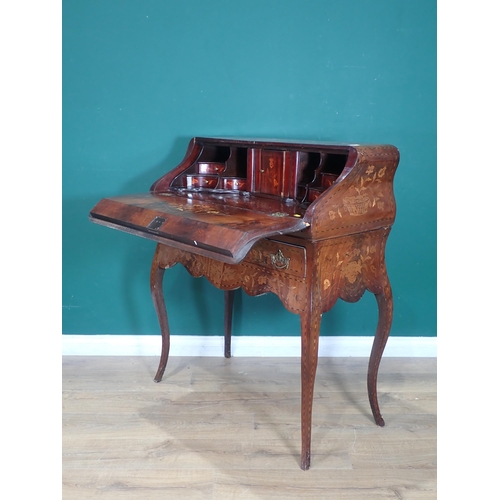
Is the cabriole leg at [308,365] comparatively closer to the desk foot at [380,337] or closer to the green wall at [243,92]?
the desk foot at [380,337]

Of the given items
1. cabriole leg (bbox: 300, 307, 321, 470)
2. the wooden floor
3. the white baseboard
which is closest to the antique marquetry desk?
cabriole leg (bbox: 300, 307, 321, 470)

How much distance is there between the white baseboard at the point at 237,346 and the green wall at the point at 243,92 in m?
0.18

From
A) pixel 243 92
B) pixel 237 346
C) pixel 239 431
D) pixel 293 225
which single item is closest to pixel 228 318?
pixel 237 346

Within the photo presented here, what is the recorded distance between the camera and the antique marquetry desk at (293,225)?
6.68 feet

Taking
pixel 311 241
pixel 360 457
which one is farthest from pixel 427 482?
pixel 311 241

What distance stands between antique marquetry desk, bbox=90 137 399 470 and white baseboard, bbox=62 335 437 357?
624mm

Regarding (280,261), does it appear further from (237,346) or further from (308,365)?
(237,346)

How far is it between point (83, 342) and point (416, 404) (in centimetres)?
173

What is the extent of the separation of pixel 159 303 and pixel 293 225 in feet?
3.57

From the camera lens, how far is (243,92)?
297 centimetres

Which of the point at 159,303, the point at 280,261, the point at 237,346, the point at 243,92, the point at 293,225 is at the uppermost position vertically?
the point at 243,92

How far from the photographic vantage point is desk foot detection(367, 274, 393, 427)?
2.46 m

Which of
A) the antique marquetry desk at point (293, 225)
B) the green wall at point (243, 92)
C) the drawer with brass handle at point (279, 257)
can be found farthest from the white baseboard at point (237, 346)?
the drawer with brass handle at point (279, 257)

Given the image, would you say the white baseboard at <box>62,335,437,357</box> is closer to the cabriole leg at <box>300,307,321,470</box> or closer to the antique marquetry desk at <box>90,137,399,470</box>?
the antique marquetry desk at <box>90,137,399,470</box>
